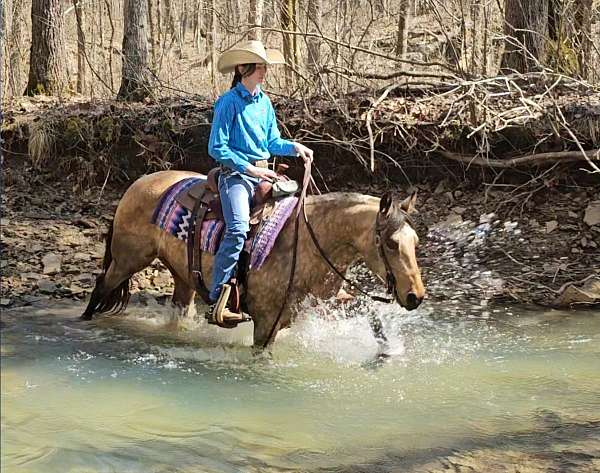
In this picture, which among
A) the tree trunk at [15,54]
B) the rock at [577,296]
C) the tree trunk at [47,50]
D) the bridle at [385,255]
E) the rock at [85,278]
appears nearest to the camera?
the bridle at [385,255]

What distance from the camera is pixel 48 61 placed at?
1220cm

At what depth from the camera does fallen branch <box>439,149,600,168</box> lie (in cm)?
867

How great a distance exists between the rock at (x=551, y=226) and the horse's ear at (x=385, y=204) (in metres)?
3.95

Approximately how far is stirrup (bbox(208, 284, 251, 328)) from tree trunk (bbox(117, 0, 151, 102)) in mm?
6214

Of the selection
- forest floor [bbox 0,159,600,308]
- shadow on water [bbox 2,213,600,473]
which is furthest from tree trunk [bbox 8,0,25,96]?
shadow on water [bbox 2,213,600,473]

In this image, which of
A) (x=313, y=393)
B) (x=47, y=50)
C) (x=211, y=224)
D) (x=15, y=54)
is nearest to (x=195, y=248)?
(x=211, y=224)

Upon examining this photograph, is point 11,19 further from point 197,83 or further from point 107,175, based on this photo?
point 107,175

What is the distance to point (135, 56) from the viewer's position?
1145cm

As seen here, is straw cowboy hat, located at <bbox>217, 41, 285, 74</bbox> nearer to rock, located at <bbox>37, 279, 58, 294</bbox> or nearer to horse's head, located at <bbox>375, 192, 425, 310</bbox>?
horse's head, located at <bbox>375, 192, 425, 310</bbox>

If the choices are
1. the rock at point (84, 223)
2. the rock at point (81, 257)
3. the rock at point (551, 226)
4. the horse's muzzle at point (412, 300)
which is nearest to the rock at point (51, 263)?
the rock at point (81, 257)

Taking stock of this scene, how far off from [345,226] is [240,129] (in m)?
1.06

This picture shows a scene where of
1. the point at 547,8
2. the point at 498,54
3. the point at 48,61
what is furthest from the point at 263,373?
the point at 48,61

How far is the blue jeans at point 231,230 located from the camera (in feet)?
18.3

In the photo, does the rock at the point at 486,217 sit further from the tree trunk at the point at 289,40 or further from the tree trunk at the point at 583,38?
the tree trunk at the point at 289,40
